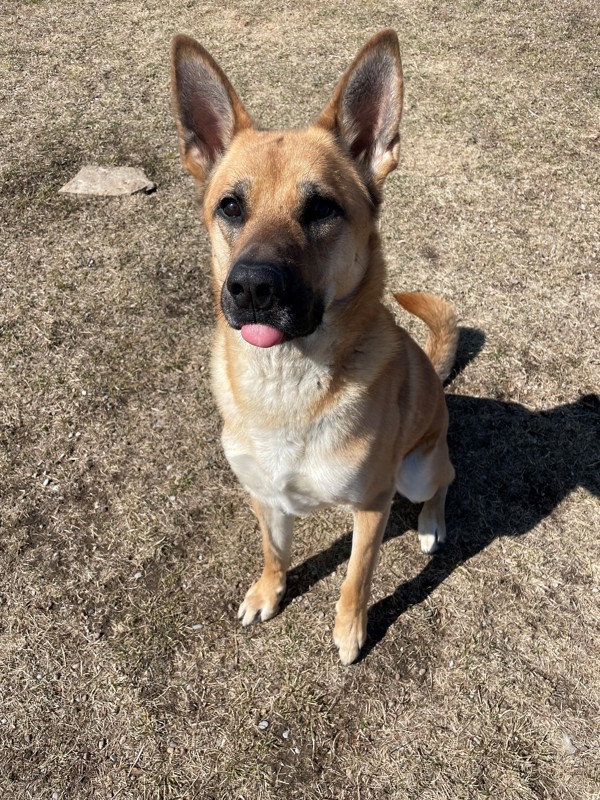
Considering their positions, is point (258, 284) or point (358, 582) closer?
point (258, 284)

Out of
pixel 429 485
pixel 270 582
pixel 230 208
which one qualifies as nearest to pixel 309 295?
pixel 230 208

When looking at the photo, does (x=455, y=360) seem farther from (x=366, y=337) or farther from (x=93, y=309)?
(x=93, y=309)

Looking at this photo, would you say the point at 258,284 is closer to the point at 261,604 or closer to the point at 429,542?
the point at 261,604

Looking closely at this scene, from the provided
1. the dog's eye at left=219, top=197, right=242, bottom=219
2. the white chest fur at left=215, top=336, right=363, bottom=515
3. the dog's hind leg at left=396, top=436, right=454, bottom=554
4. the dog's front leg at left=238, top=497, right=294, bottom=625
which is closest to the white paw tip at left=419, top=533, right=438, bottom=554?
the dog's hind leg at left=396, top=436, right=454, bottom=554

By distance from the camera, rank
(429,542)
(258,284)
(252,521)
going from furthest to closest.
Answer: (252,521)
(429,542)
(258,284)

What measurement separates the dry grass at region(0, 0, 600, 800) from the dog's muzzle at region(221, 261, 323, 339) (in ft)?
5.90

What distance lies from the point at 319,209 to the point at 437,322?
1.63 metres

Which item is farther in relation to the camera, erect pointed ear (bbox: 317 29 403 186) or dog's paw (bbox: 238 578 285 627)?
dog's paw (bbox: 238 578 285 627)

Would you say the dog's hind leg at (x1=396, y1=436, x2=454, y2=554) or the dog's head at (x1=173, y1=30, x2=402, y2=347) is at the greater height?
the dog's head at (x1=173, y1=30, x2=402, y2=347)

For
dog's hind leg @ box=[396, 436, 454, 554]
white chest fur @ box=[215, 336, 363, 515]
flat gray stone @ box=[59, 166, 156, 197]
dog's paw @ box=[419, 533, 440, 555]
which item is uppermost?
white chest fur @ box=[215, 336, 363, 515]

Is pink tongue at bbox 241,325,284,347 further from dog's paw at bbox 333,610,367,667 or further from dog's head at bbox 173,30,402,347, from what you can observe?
dog's paw at bbox 333,610,367,667

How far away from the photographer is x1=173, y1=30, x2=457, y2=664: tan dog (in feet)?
7.50

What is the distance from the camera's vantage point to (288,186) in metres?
2.39

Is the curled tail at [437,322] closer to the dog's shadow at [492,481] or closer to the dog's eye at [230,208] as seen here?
the dog's shadow at [492,481]
